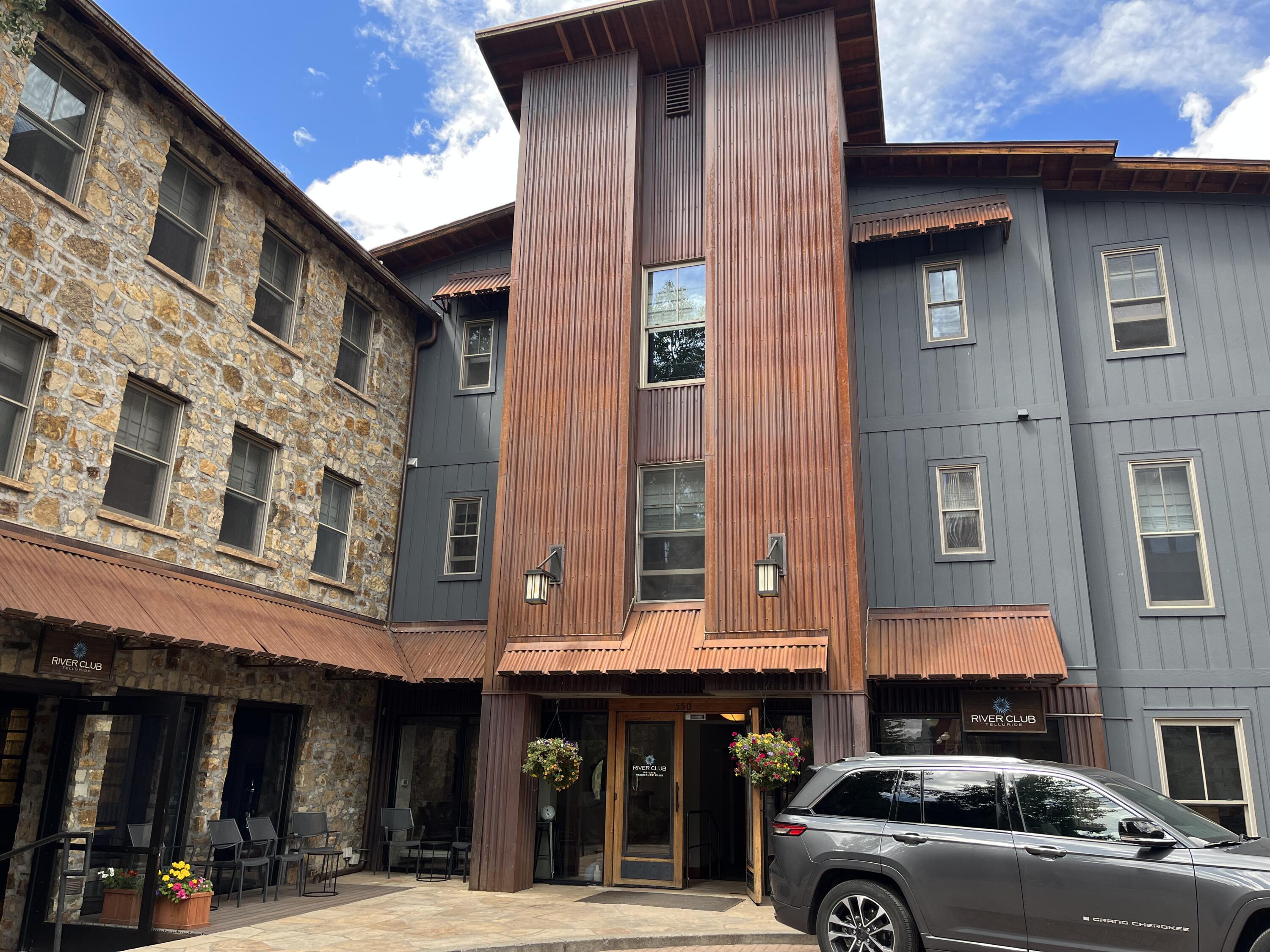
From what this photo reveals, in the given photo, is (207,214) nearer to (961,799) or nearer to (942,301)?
(942,301)

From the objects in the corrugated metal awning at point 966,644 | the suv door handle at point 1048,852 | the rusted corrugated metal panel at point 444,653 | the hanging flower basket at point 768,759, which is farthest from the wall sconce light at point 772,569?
the suv door handle at point 1048,852

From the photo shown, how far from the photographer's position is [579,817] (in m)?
13.2

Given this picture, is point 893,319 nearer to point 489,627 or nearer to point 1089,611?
point 1089,611

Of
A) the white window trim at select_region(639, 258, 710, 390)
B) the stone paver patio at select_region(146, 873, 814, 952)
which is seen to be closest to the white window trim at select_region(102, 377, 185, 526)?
the stone paver patio at select_region(146, 873, 814, 952)

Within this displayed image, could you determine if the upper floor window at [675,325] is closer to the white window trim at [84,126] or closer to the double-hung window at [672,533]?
the double-hung window at [672,533]

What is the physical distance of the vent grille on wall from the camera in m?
14.7

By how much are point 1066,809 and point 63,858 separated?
8.65 m

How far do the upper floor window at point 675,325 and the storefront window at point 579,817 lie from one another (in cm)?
486

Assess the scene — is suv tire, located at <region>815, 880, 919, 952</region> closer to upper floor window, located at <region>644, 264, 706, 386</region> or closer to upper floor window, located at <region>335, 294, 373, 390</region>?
upper floor window, located at <region>644, 264, 706, 386</region>

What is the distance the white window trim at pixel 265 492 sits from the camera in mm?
12484

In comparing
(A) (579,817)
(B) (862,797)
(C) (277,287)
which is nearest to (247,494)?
(C) (277,287)

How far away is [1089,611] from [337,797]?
1055 cm

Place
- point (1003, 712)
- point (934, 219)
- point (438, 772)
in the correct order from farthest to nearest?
point (438, 772), point (934, 219), point (1003, 712)

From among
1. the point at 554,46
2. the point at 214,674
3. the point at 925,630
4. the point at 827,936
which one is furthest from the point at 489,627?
the point at 554,46
